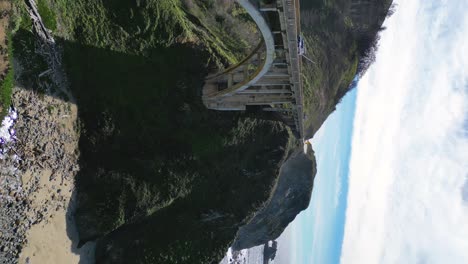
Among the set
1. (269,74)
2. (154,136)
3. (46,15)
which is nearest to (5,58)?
(46,15)

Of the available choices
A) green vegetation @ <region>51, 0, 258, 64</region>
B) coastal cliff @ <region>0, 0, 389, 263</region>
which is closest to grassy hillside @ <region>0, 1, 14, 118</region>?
coastal cliff @ <region>0, 0, 389, 263</region>

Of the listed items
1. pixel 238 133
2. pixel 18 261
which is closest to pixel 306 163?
pixel 238 133

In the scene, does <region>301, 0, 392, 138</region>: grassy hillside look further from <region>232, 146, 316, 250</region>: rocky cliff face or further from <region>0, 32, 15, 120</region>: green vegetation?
<region>0, 32, 15, 120</region>: green vegetation

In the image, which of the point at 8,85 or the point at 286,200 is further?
the point at 286,200

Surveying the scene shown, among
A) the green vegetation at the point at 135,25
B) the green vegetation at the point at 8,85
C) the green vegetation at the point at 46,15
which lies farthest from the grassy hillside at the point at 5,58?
the green vegetation at the point at 135,25

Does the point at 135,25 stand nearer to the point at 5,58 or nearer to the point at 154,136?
the point at 154,136
